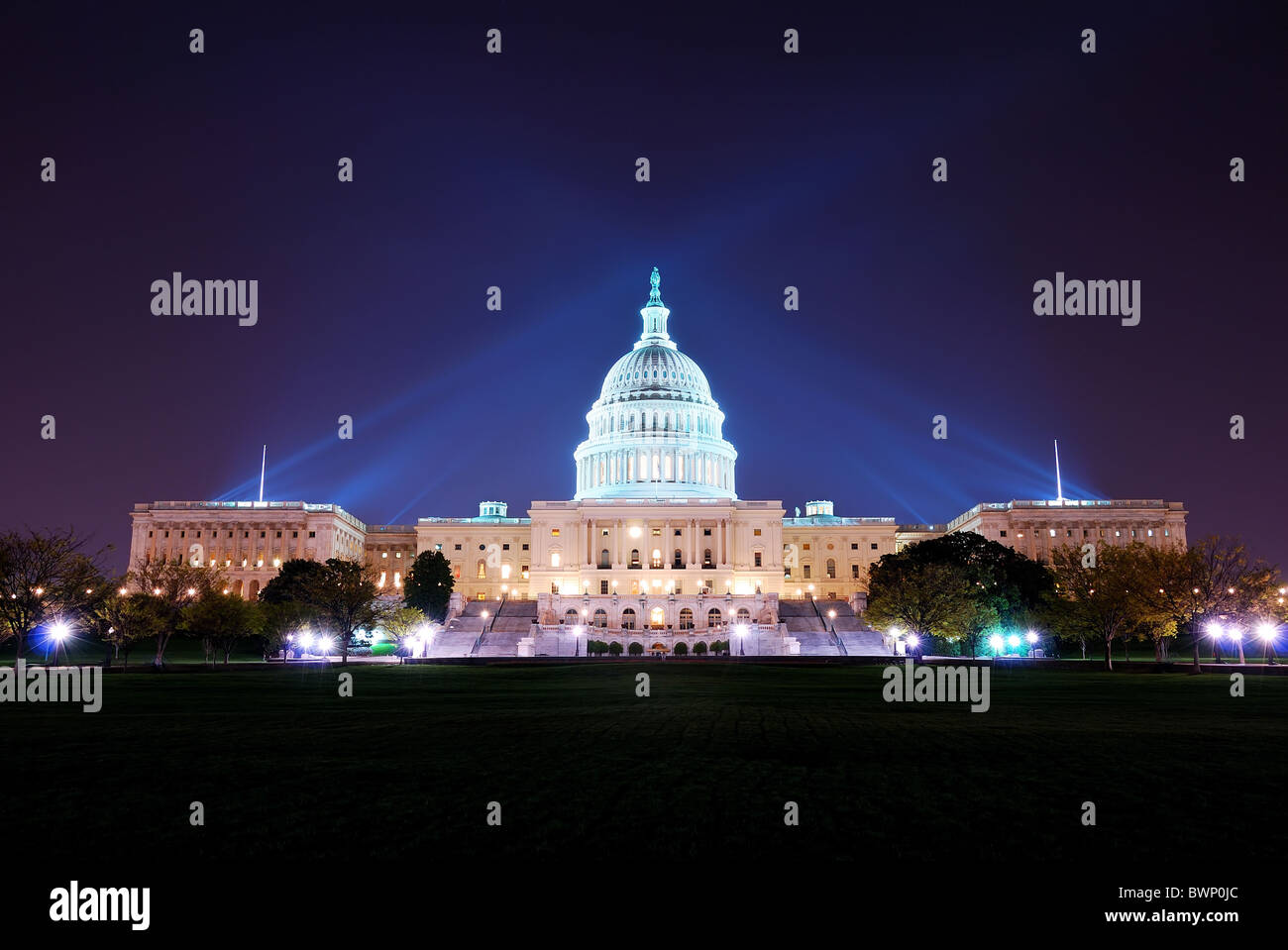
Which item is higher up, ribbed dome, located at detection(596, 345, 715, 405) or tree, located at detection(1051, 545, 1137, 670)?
ribbed dome, located at detection(596, 345, 715, 405)

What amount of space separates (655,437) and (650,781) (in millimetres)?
134299

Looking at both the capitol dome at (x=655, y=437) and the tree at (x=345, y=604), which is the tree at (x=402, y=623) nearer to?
the tree at (x=345, y=604)

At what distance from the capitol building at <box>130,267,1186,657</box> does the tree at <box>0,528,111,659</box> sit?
181 feet

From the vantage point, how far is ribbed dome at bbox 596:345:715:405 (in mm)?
154000

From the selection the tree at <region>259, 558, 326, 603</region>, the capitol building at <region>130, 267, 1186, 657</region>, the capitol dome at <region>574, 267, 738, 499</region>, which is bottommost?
the tree at <region>259, 558, 326, 603</region>

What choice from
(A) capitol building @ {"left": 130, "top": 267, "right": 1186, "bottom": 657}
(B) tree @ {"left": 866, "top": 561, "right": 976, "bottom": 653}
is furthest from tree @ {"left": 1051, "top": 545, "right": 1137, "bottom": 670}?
(A) capitol building @ {"left": 130, "top": 267, "right": 1186, "bottom": 657}

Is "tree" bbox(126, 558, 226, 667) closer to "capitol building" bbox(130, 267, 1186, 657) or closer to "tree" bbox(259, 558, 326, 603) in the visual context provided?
"tree" bbox(259, 558, 326, 603)

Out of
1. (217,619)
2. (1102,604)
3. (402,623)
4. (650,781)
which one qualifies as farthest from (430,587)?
(650,781)

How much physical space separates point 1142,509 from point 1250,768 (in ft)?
471
